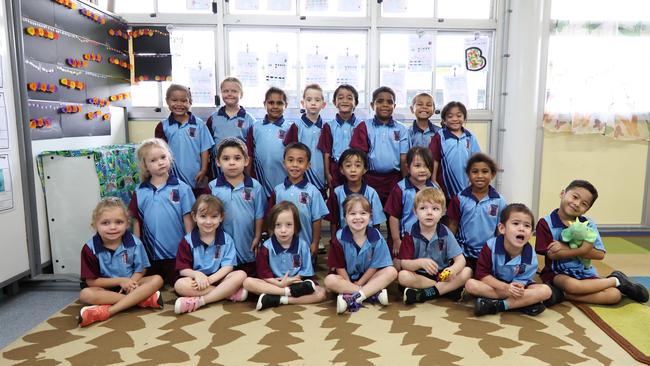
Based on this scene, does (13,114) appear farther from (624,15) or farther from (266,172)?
(624,15)

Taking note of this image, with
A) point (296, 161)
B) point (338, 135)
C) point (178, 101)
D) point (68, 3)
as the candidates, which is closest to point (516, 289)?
point (296, 161)

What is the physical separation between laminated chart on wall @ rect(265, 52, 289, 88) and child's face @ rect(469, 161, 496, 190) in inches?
73.1

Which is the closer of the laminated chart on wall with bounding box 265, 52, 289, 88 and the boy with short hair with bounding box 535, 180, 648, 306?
the boy with short hair with bounding box 535, 180, 648, 306

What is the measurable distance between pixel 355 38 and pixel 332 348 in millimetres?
2729

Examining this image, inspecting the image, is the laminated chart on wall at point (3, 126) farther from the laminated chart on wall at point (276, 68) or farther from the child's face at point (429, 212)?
the child's face at point (429, 212)

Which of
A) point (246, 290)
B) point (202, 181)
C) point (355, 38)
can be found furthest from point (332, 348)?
point (355, 38)

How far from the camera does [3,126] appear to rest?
7.44ft

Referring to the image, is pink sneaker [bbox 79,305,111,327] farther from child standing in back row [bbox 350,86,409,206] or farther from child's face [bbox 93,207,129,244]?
child standing in back row [bbox 350,86,409,206]

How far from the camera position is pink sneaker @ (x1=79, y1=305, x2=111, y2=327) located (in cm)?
202

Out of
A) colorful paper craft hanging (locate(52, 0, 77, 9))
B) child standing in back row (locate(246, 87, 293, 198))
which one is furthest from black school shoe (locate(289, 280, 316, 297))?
colorful paper craft hanging (locate(52, 0, 77, 9))

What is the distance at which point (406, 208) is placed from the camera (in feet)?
8.64

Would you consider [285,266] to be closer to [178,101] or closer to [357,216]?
[357,216]

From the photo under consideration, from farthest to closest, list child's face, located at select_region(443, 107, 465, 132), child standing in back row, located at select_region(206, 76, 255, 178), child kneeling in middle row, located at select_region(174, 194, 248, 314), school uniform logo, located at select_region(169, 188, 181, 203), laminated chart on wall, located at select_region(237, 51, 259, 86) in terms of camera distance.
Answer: laminated chart on wall, located at select_region(237, 51, 259, 86) < child standing in back row, located at select_region(206, 76, 255, 178) < child's face, located at select_region(443, 107, 465, 132) < school uniform logo, located at select_region(169, 188, 181, 203) < child kneeling in middle row, located at select_region(174, 194, 248, 314)

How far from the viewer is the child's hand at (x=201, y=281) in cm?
221
